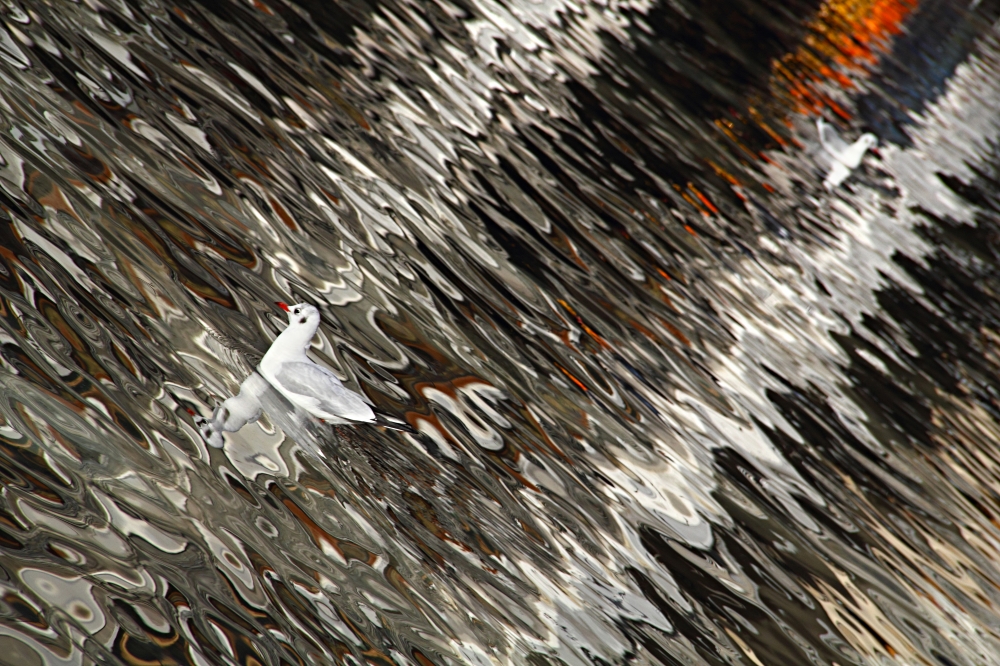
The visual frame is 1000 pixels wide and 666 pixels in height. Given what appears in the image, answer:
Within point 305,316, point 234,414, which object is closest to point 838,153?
point 305,316

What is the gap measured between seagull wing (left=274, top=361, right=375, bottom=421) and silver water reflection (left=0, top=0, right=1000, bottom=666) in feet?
0.93

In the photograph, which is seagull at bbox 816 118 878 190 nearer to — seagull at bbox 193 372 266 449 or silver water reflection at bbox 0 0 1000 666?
silver water reflection at bbox 0 0 1000 666

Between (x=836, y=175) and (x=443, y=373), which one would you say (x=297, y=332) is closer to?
(x=443, y=373)

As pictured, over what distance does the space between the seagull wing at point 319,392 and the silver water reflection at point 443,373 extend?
0.93 feet

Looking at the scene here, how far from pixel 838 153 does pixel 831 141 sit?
0.40 metres

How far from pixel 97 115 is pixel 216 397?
430cm

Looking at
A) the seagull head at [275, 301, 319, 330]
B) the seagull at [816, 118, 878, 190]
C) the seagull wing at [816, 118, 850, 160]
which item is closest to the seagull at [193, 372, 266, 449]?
the seagull head at [275, 301, 319, 330]

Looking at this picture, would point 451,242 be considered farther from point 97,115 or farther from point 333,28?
point 333,28

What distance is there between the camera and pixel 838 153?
65.1 ft

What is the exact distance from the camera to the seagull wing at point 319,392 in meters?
6.67

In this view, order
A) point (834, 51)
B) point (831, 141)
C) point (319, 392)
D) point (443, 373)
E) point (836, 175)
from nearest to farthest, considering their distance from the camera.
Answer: point (319, 392)
point (443, 373)
point (836, 175)
point (831, 141)
point (834, 51)

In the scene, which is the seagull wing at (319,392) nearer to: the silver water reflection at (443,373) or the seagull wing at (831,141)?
the silver water reflection at (443,373)

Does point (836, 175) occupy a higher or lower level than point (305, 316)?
higher

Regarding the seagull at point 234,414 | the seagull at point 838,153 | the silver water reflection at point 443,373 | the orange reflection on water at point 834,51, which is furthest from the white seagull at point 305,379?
the orange reflection on water at point 834,51
